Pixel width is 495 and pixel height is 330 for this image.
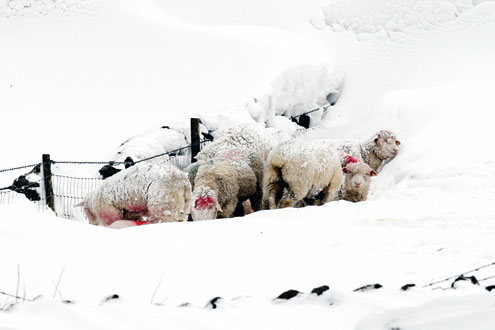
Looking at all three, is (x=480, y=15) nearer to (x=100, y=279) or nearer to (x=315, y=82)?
(x=315, y=82)

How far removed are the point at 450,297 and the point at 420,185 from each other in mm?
6257

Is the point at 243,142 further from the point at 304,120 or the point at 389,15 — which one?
the point at 389,15

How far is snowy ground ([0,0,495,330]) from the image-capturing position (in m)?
2.85

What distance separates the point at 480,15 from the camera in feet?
51.9

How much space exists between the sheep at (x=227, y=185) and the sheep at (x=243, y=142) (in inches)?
10.6

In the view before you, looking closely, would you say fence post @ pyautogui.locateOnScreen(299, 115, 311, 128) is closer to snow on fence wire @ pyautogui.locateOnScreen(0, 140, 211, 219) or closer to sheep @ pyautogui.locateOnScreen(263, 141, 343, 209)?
snow on fence wire @ pyautogui.locateOnScreen(0, 140, 211, 219)

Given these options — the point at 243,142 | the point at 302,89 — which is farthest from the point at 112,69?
the point at 243,142

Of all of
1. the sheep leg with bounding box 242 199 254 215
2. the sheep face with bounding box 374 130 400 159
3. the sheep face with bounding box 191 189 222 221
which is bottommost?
the sheep leg with bounding box 242 199 254 215

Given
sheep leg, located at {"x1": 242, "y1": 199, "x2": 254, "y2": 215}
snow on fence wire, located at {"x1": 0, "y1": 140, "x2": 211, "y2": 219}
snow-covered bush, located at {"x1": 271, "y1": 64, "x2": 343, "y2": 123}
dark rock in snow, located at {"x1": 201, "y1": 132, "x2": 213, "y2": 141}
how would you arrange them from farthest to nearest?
snow-covered bush, located at {"x1": 271, "y1": 64, "x2": 343, "y2": 123} < dark rock in snow, located at {"x1": 201, "y1": 132, "x2": 213, "y2": 141} < sheep leg, located at {"x1": 242, "y1": 199, "x2": 254, "y2": 215} < snow on fence wire, located at {"x1": 0, "y1": 140, "x2": 211, "y2": 219}

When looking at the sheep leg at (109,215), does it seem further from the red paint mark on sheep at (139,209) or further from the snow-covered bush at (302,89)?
the snow-covered bush at (302,89)

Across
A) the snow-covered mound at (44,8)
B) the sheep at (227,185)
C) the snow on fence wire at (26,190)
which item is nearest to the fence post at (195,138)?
the sheep at (227,185)

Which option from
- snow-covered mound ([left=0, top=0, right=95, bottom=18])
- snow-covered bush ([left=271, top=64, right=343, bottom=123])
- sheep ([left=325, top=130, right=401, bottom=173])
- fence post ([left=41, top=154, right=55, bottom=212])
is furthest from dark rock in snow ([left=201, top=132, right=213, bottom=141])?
snow-covered mound ([left=0, top=0, right=95, bottom=18])

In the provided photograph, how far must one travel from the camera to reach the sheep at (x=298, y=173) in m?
8.37

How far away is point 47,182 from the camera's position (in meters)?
8.95
